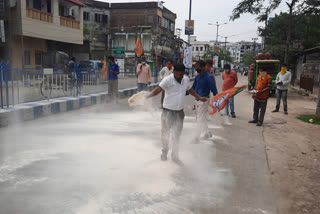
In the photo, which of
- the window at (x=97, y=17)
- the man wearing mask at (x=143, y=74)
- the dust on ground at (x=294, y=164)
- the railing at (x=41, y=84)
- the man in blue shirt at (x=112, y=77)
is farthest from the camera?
the window at (x=97, y=17)

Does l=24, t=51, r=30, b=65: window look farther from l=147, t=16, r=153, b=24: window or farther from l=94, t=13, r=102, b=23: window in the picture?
l=147, t=16, r=153, b=24: window

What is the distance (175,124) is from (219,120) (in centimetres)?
438

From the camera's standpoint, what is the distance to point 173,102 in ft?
15.0

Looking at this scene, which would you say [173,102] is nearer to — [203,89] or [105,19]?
[203,89]

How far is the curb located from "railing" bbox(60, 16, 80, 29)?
13.2 meters

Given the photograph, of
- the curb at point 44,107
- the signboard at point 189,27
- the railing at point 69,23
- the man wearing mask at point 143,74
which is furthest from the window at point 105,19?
the man wearing mask at point 143,74

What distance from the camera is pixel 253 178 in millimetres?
4184

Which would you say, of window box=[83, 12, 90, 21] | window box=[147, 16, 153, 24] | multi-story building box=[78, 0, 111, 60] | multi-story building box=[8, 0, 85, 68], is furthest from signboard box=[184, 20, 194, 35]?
window box=[83, 12, 90, 21]

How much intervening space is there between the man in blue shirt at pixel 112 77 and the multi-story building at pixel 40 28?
10.6 metres

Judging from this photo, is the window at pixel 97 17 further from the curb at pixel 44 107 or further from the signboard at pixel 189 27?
the curb at pixel 44 107

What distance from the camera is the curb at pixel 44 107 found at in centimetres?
712

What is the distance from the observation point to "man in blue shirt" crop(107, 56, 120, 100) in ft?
34.5

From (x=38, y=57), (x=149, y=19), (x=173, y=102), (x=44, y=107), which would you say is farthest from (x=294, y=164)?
(x=149, y=19)

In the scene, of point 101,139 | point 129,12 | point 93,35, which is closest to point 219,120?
point 101,139
